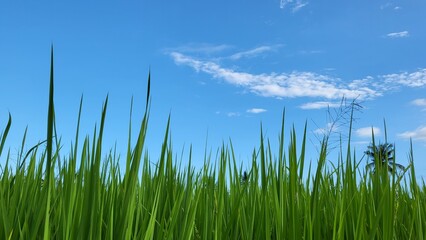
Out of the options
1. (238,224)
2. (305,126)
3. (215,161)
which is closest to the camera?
(305,126)

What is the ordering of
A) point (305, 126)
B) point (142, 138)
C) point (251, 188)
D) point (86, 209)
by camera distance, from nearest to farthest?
1. point (142, 138)
2. point (86, 209)
3. point (305, 126)
4. point (251, 188)

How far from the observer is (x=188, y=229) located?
1.38 metres

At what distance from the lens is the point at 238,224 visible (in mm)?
1771

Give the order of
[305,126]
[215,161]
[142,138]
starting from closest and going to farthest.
A: 1. [142,138]
2. [305,126]
3. [215,161]

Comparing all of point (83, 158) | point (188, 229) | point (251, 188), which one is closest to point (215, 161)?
point (251, 188)

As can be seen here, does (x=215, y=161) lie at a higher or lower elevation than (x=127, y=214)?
higher

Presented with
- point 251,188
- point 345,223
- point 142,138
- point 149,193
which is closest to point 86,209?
point 142,138

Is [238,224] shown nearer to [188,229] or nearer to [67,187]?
[188,229]

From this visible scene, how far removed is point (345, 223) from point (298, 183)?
0.87 ft

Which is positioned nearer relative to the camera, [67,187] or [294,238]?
[67,187]

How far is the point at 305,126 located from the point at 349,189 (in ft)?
→ 1.42

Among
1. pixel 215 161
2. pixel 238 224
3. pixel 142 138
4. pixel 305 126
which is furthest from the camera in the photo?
pixel 215 161

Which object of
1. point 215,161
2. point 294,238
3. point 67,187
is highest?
point 215,161

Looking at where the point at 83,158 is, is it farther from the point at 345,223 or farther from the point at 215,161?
the point at 345,223
